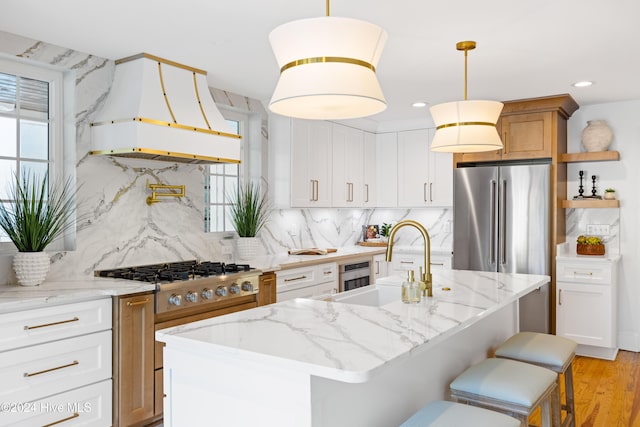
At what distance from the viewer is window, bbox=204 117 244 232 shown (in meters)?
4.51

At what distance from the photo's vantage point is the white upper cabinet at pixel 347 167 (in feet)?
17.9

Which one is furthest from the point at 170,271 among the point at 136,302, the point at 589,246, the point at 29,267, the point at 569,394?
the point at 589,246

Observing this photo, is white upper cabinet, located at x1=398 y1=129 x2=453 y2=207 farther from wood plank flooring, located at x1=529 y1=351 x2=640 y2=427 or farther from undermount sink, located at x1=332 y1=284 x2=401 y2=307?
undermount sink, located at x1=332 y1=284 x2=401 y2=307

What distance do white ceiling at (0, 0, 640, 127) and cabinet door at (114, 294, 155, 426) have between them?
1.58 meters

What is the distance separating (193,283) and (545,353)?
2079 mm

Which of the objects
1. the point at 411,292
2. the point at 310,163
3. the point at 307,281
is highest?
the point at 310,163

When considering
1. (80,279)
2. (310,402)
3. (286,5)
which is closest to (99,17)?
(286,5)

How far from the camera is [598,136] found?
492 cm

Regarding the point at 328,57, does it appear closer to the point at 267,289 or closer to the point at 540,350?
the point at 540,350

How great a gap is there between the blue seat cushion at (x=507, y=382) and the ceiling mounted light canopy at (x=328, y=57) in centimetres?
126

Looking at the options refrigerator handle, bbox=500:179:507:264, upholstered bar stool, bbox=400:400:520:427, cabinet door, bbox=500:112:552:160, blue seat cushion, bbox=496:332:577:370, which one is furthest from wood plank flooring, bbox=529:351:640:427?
cabinet door, bbox=500:112:552:160

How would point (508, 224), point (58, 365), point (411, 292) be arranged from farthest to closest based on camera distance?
point (508, 224) < point (58, 365) < point (411, 292)

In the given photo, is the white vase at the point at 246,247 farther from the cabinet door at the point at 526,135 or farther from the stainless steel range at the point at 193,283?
the cabinet door at the point at 526,135

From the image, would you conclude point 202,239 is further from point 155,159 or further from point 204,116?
point 204,116
